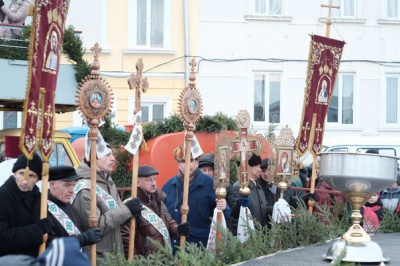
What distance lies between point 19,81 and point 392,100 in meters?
12.5

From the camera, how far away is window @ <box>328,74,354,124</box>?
66.2 feet

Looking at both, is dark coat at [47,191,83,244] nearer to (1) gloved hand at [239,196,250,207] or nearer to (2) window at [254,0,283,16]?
(1) gloved hand at [239,196,250,207]

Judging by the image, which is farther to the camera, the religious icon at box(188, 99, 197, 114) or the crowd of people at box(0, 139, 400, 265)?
the religious icon at box(188, 99, 197, 114)

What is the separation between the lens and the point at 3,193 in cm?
561

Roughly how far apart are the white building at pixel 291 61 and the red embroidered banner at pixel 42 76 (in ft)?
43.7

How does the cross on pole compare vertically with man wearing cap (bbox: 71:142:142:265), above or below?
above

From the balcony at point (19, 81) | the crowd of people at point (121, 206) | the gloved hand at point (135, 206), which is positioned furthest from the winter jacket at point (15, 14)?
the gloved hand at point (135, 206)

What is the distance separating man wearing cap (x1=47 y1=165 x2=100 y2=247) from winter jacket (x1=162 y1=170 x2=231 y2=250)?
6.29ft

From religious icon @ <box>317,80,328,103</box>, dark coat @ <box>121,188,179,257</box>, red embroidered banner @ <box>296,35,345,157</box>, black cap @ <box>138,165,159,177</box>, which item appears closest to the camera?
dark coat @ <box>121,188,179,257</box>

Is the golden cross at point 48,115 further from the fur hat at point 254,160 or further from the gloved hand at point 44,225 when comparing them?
the fur hat at point 254,160

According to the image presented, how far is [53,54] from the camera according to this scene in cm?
609

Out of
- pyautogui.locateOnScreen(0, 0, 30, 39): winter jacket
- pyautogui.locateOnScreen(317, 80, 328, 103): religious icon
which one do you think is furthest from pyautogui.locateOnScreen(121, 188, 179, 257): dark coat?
pyautogui.locateOnScreen(0, 0, 30, 39): winter jacket

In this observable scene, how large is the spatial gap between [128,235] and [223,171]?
126cm

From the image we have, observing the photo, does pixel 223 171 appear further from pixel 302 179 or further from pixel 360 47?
pixel 360 47
